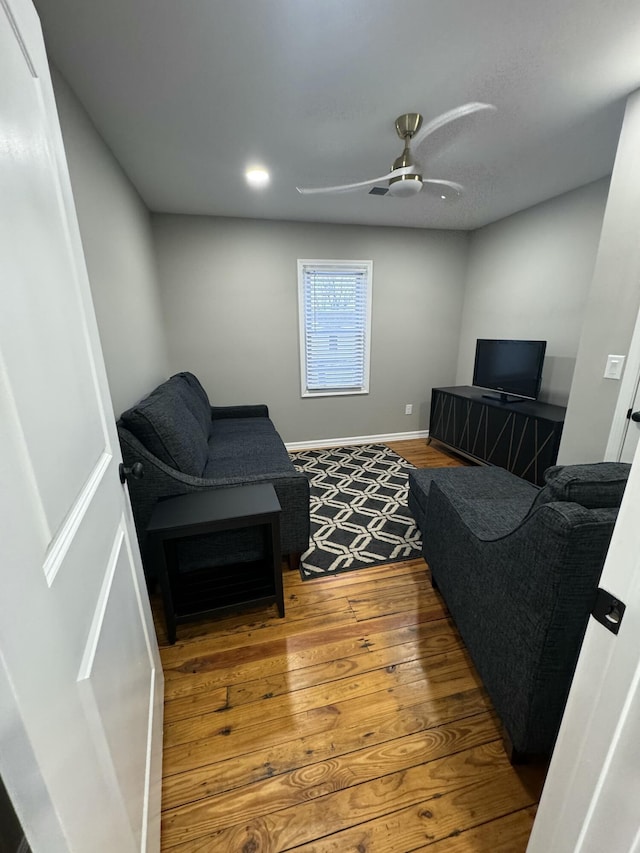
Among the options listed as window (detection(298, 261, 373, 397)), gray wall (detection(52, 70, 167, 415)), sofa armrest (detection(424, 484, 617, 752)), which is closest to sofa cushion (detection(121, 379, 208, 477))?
gray wall (detection(52, 70, 167, 415))

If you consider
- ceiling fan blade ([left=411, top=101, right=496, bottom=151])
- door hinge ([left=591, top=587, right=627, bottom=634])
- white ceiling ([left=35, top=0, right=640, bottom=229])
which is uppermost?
white ceiling ([left=35, top=0, right=640, bottom=229])

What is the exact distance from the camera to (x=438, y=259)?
391 centimetres

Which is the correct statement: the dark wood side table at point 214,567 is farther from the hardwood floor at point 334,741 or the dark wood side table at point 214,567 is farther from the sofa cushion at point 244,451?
the sofa cushion at point 244,451

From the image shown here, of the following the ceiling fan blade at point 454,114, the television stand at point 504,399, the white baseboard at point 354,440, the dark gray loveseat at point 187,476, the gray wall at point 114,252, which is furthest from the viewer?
the white baseboard at point 354,440

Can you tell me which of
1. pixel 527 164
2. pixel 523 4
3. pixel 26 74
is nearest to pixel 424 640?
pixel 26 74

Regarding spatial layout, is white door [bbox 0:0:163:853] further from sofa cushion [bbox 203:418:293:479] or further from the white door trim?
the white door trim

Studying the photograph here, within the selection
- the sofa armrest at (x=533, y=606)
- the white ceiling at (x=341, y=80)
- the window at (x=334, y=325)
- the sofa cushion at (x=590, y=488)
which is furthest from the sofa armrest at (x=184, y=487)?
the window at (x=334, y=325)

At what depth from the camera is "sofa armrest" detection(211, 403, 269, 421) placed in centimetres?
343

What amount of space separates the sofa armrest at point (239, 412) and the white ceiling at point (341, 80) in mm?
1917

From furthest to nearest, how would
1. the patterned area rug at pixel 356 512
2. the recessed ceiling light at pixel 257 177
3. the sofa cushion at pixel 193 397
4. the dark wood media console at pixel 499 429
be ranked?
the dark wood media console at pixel 499 429 → the sofa cushion at pixel 193 397 → the recessed ceiling light at pixel 257 177 → the patterned area rug at pixel 356 512

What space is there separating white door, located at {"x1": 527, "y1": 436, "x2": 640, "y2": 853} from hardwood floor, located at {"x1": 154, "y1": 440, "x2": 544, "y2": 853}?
53 centimetres

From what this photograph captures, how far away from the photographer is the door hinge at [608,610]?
519 millimetres

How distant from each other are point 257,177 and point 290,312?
53.4 inches

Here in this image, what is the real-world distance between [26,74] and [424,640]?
2208 mm
